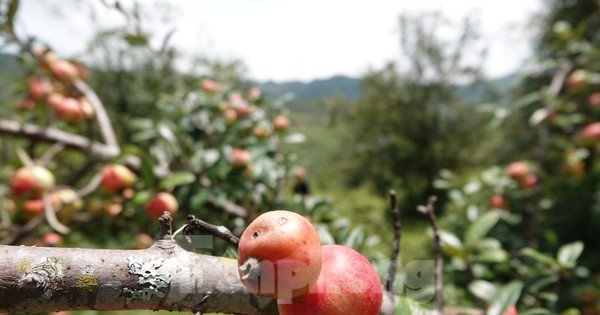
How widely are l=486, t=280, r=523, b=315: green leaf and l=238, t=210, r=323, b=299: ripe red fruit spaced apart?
0.55 metres

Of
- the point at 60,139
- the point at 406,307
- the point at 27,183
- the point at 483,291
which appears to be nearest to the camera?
the point at 406,307

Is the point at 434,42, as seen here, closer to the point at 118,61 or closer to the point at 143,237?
the point at 118,61

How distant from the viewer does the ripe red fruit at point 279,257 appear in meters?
0.38

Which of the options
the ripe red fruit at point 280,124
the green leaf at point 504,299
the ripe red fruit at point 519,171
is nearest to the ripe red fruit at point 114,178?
the ripe red fruit at point 280,124

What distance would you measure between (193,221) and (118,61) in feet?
27.9

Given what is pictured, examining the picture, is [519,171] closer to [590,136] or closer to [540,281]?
[590,136]

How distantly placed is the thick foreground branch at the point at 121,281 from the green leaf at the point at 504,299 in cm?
55

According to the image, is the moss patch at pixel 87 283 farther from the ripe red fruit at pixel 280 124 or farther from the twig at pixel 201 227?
the ripe red fruit at pixel 280 124

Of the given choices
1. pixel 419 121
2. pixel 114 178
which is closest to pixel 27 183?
pixel 114 178

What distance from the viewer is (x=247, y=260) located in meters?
0.39

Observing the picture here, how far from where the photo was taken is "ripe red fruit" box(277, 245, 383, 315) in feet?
1.35

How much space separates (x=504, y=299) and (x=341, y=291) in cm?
57

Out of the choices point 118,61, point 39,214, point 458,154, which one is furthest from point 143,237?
point 458,154

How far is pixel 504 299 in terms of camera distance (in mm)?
826
